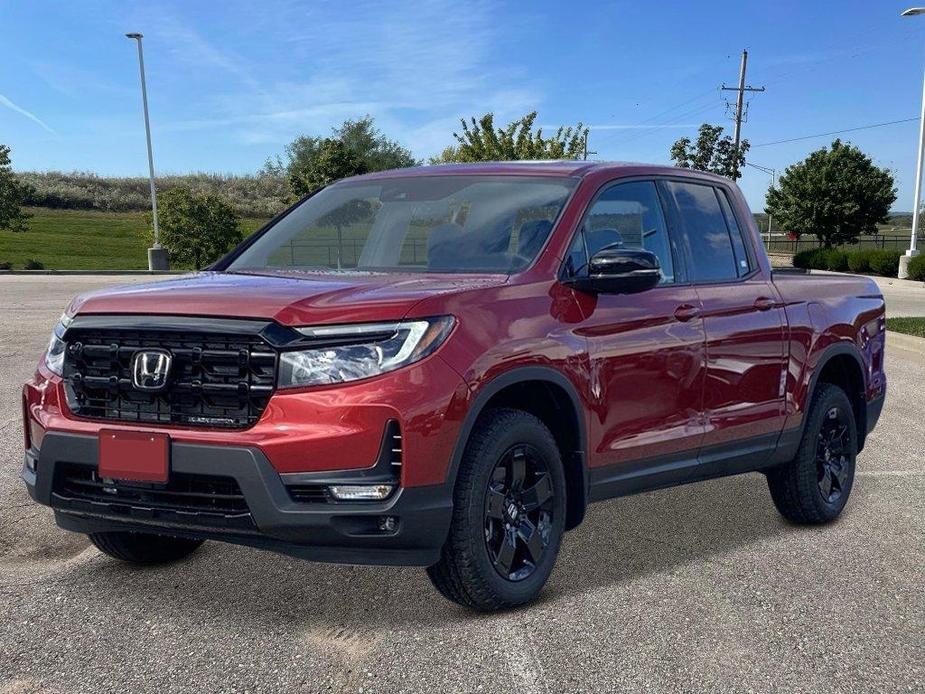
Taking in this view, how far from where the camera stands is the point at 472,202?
4.86m

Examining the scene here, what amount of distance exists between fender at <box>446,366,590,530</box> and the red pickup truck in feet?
0.04

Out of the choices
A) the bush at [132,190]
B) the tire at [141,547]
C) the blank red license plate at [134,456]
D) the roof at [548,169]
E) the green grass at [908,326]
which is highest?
the bush at [132,190]

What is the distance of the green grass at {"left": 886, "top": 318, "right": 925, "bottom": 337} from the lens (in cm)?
1545

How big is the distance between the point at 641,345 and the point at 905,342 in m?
11.6

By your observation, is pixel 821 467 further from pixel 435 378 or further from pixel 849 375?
pixel 435 378

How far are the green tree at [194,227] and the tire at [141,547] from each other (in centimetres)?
4434

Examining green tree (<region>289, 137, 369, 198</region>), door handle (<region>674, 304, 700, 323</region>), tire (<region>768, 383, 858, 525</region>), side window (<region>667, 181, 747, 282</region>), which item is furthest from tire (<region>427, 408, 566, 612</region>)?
green tree (<region>289, 137, 369, 198</region>)

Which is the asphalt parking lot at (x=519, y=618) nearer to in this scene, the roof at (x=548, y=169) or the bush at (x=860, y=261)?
the roof at (x=548, y=169)

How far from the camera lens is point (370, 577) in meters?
4.59

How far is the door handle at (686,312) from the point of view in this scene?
15.9 feet

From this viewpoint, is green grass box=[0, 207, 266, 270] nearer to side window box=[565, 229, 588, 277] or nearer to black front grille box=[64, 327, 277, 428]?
black front grille box=[64, 327, 277, 428]

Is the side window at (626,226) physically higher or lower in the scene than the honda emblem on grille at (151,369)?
higher

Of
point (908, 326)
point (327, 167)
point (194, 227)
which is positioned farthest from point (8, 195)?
point (908, 326)

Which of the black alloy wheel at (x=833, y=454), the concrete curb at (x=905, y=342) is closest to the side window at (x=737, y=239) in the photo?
the black alloy wheel at (x=833, y=454)
